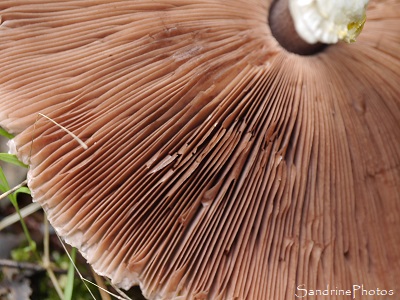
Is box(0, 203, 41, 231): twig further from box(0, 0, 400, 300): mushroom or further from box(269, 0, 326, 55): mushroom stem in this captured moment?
box(269, 0, 326, 55): mushroom stem

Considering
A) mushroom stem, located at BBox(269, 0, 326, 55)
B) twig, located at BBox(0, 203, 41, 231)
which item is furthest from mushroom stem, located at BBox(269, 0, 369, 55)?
twig, located at BBox(0, 203, 41, 231)

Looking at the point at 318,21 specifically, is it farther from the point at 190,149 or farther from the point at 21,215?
the point at 21,215

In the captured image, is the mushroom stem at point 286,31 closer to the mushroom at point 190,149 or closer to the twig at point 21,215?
the mushroom at point 190,149

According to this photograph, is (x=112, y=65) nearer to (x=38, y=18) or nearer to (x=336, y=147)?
(x=38, y=18)

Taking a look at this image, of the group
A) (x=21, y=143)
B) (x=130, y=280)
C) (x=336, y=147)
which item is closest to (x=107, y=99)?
(x=21, y=143)

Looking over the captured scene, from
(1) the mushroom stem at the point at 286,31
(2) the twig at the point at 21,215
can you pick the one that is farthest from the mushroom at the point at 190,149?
(2) the twig at the point at 21,215

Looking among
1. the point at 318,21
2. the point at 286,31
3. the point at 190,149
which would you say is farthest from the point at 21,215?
the point at 318,21

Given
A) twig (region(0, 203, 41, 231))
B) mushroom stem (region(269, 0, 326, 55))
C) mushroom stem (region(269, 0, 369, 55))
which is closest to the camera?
mushroom stem (region(269, 0, 369, 55))
